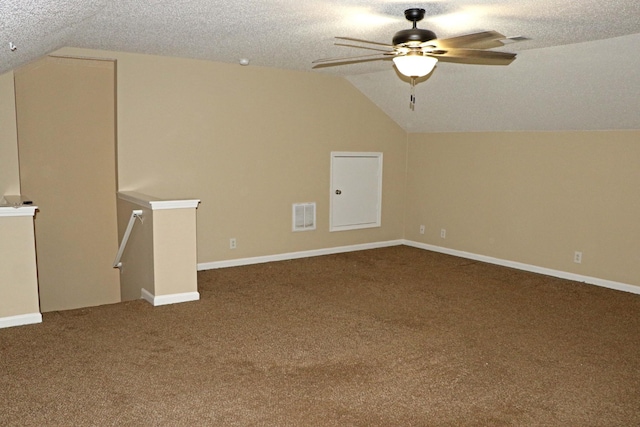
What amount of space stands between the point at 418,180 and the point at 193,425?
17.6 feet

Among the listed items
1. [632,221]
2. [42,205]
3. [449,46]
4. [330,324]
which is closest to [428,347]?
[330,324]

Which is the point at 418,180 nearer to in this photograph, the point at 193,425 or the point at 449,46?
the point at 449,46

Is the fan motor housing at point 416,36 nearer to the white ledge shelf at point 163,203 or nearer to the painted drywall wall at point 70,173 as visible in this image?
the white ledge shelf at point 163,203

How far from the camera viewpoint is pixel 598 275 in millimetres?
5715

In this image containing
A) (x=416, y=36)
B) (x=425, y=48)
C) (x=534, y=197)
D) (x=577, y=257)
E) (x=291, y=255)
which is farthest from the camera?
(x=291, y=255)

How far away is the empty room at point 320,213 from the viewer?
327 centimetres

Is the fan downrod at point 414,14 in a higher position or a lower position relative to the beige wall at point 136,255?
higher

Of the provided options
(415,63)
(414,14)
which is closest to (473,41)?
(415,63)

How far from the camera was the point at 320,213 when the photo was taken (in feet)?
23.0

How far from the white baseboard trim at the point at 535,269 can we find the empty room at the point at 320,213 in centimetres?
3

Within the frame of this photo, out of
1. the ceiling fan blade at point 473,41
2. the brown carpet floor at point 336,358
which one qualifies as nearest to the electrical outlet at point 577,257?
the brown carpet floor at point 336,358

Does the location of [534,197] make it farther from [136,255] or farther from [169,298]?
[136,255]

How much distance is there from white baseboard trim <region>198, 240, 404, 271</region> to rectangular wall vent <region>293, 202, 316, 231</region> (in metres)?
0.32

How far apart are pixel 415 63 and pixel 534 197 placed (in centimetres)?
342
